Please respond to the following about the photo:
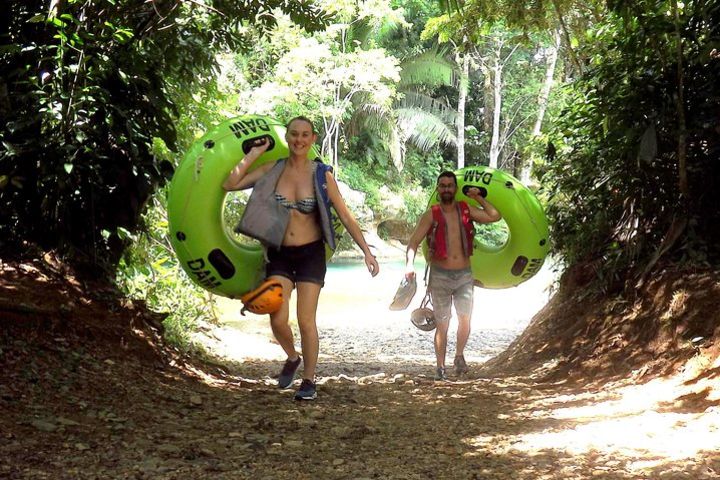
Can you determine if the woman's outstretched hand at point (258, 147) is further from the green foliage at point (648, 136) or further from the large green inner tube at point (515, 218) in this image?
the green foliage at point (648, 136)

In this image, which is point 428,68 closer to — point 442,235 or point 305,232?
point 442,235

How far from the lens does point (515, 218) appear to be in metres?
6.48

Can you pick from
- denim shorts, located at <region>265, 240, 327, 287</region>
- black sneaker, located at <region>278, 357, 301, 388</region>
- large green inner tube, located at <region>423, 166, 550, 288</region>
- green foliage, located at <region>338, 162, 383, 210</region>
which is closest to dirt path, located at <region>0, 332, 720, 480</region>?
black sneaker, located at <region>278, 357, 301, 388</region>

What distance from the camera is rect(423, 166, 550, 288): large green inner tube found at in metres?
6.49

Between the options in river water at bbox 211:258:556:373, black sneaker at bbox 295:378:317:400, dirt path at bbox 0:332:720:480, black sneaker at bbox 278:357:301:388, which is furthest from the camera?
river water at bbox 211:258:556:373

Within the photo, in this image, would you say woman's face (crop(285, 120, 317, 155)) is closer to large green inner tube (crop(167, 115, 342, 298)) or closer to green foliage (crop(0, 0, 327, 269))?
large green inner tube (crop(167, 115, 342, 298))

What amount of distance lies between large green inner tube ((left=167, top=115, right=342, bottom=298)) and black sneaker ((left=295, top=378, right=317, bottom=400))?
1.00 m

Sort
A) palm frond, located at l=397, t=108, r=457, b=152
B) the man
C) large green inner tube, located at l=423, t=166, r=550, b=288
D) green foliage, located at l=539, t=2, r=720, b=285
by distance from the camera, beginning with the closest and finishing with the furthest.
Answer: green foliage, located at l=539, t=2, r=720, b=285 → the man → large green inner tube, located at l=423, t=166, r=550, b=288 → palm frond, located at l=397, t=108, r=457, b=152

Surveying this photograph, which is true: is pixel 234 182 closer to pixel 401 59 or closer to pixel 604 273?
pixel 604 273

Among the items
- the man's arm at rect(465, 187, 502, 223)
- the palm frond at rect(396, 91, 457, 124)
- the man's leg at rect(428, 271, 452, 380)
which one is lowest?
the man's leg at rect(428, 271, 452, 380)

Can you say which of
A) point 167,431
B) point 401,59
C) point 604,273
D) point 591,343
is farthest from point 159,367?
point 401,59

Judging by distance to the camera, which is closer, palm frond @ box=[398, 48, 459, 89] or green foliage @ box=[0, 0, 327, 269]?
green foliage @ box=[0, 0, 327, 269]

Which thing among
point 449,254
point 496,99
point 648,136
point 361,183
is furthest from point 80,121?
point 361,183

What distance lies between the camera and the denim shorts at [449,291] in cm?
616
